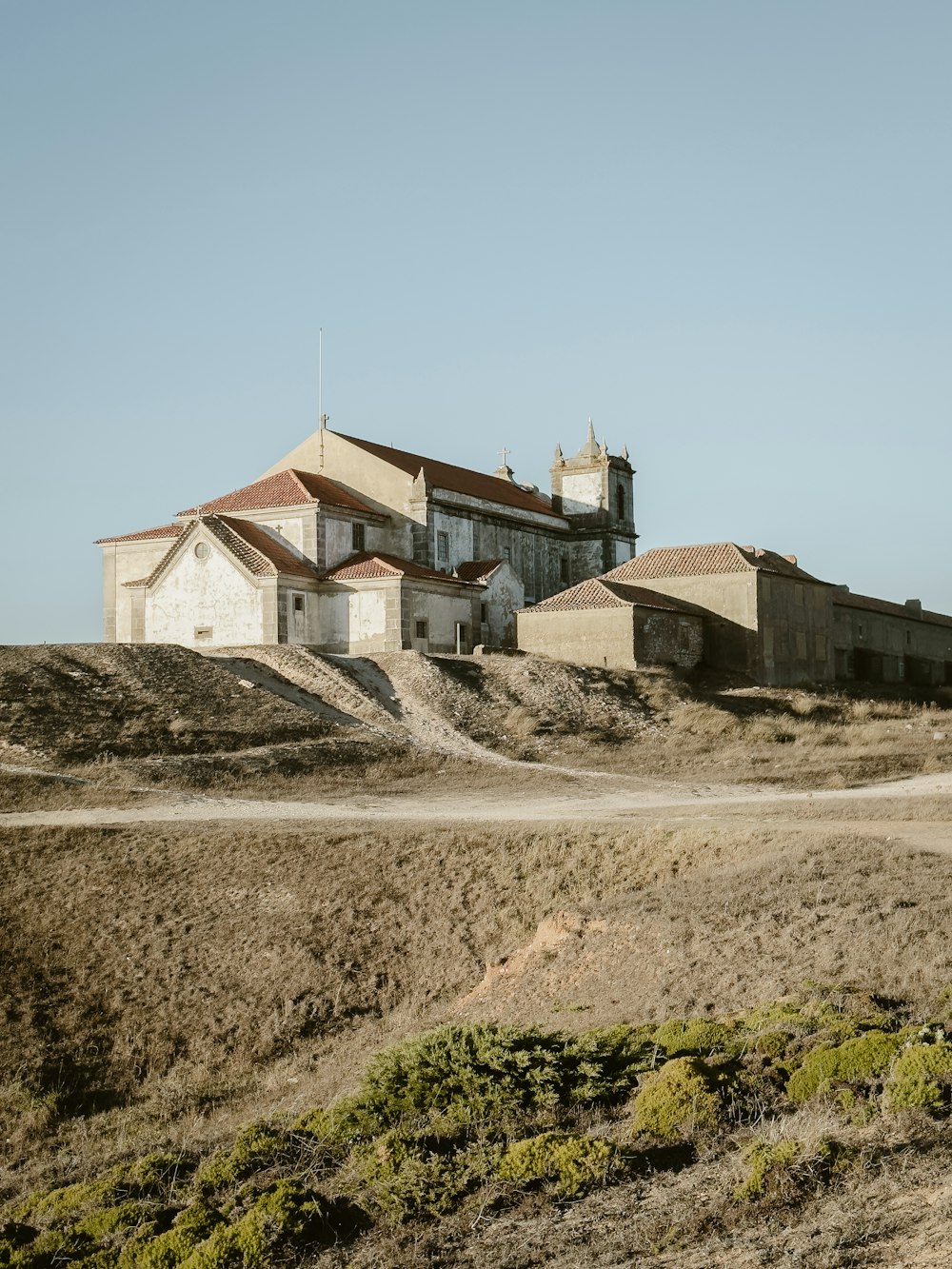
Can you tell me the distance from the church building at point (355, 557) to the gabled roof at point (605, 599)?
424cm

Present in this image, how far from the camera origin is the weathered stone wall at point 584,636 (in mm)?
42344

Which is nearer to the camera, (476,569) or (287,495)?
(287,495)

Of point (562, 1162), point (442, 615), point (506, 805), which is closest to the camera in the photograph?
point (562, 1162)

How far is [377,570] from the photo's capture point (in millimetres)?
43969

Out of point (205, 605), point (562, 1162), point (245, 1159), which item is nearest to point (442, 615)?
point (205, 605)

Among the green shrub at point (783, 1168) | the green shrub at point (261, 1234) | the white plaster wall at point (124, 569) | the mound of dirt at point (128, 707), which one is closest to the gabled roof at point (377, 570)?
the white plaster wall at point (124, 569)

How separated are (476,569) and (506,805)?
26113mm

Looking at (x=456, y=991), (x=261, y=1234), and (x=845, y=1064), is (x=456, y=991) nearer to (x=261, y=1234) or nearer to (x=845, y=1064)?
(x=845, y=1064)

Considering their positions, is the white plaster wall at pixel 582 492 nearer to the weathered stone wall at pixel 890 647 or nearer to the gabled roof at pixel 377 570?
the weathered stone wall at pixel 890 647

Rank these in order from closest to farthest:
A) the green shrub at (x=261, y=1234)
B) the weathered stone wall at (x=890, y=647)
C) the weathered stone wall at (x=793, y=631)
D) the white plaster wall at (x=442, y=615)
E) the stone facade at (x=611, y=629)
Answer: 1. the green shrub at (x=261, y=1234)
2. the stone facade at (x=611, y=629)
3. the white plaster wall at (x=442, y=615)
4. the weathered stone wall at (x=793, y=631)
5. the weathered stone wall at (x=890, y=647)

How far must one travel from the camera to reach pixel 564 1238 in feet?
26.1

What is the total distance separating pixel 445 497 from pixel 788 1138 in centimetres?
4246

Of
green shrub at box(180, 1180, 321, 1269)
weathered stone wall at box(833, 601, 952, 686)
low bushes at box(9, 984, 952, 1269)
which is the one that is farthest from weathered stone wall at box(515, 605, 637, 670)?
green shrub at box(180, 1180, 321, 1269)

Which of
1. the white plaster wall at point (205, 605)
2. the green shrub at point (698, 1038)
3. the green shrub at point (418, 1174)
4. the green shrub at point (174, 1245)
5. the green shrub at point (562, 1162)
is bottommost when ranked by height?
the green shrub at point (174, 1245)
